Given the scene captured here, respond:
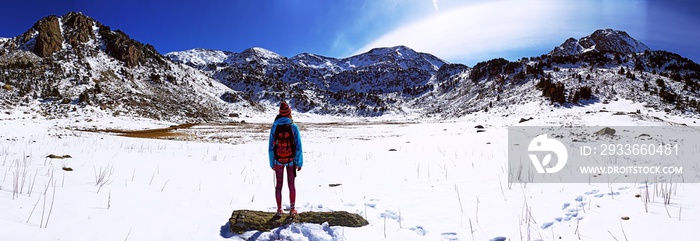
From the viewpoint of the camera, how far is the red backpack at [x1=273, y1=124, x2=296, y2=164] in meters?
5.69

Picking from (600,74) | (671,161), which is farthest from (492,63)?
(671,161)

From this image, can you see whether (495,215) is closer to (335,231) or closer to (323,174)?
(335,231)

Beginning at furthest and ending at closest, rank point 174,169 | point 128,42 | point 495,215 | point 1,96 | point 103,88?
point 128,42 < point 103,88 < point 1,96 < point 174,169 < point 495,215

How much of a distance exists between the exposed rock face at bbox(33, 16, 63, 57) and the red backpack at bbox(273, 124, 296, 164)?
228 ft

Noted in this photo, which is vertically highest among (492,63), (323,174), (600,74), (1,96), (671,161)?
(492,63)

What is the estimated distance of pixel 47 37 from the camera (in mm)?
53531

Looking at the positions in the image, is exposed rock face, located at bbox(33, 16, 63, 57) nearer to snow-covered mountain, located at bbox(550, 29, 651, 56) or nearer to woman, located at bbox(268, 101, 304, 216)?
woman, located at bbox(268, 101, 304, 216)

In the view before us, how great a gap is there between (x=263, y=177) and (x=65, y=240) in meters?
5.99

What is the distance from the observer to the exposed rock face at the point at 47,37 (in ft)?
170

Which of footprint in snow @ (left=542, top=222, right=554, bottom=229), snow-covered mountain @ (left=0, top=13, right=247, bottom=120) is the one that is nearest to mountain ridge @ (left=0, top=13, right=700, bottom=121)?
snow-covered mountain @ (left=0, top=13, right=247, bottom=120)

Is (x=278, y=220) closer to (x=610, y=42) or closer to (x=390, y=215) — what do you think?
(x=390, y=215)

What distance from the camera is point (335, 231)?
493cm

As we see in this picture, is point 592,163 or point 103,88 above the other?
point 103,88

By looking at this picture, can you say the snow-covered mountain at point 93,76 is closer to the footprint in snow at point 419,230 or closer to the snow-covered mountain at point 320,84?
the snow-covered mountain at point 320,84
